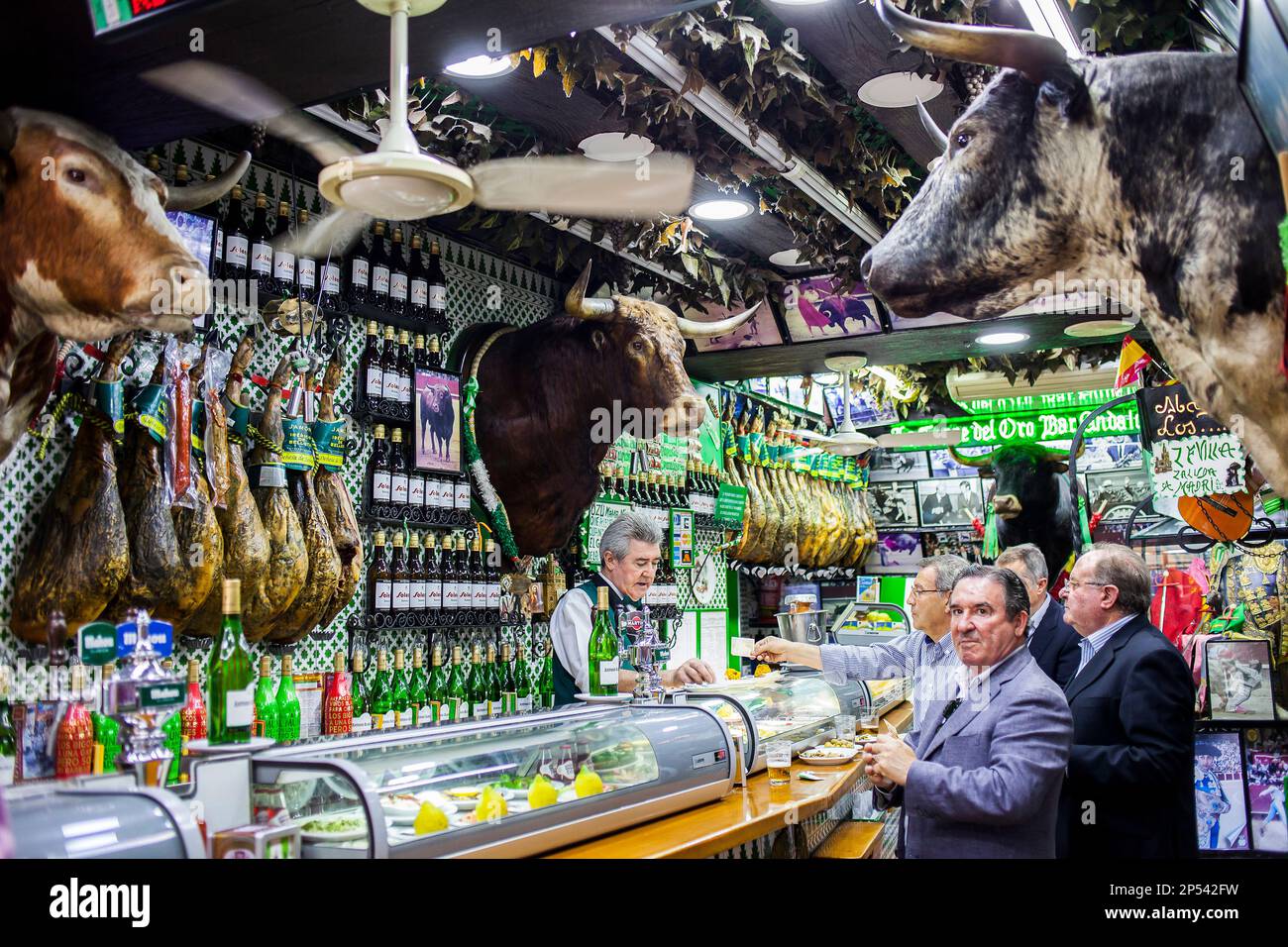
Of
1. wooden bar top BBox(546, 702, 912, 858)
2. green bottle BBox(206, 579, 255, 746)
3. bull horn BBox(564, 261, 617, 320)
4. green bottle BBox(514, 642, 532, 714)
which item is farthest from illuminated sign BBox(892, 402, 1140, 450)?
green bottle BBox(206, 579, 255, 746)

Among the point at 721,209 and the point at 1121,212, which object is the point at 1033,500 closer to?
the point at 721,209

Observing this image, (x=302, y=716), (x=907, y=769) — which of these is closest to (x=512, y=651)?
(x=302, y=716)

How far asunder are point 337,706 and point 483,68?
2920mm

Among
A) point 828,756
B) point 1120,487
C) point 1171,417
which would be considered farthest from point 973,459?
point 828,756

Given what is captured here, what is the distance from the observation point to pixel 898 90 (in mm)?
4445

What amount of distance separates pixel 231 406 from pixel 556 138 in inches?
76.0

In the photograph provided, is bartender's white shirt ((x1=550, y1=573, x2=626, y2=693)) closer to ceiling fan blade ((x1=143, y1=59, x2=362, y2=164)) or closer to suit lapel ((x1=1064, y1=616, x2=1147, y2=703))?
suit lapel ((x1=1064, y1=616, x2=1147, y2=703))

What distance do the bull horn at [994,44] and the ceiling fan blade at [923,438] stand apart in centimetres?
641

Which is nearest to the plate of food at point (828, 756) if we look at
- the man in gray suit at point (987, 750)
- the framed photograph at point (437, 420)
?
the man in gray suit at point (987, 750)

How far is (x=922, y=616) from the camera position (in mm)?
5684

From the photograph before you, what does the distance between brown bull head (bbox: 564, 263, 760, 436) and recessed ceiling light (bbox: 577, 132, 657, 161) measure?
829 mm

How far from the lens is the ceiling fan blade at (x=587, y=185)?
4230 mm

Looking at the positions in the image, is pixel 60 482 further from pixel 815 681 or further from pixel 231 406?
pixel 815 681
